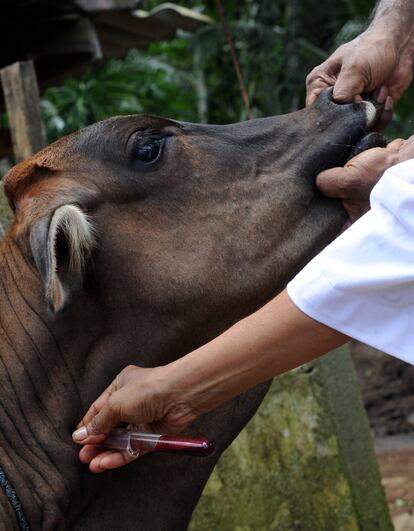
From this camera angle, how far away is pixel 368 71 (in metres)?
3.77

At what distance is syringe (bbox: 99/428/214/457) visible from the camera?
10.00 feet

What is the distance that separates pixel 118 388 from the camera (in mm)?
3146

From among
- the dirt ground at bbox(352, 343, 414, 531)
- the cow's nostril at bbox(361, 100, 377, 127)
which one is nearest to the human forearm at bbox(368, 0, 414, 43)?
the cow's nostril at bbox(361, 100, 377, 127)

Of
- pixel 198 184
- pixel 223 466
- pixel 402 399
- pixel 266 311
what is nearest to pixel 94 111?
pixel 402 399

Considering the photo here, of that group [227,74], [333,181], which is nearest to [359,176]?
[333,181]

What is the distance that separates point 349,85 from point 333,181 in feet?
1.41

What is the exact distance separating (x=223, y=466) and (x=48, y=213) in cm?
244

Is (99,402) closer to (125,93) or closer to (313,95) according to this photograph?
(313,95)

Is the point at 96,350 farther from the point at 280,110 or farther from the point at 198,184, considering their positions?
the point at 280,110

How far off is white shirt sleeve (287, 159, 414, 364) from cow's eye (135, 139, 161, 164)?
1.28 m

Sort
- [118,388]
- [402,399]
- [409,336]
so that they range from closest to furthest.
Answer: [409,336], [118,388], [402,399]

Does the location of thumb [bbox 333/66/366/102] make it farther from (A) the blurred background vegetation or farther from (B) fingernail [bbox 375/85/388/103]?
(A) the blurred background vegetation

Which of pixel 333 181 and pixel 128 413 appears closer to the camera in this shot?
pixel 128 413

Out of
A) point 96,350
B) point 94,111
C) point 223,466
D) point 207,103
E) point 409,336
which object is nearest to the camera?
point 409,336
